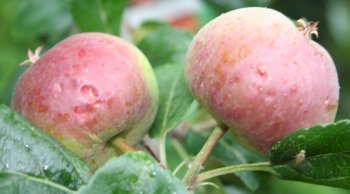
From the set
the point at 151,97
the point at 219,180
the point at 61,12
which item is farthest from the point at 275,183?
the point at 61,12

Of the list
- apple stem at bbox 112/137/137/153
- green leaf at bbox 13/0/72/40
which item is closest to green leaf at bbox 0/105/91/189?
apple stem at bbox 112/137/137/153

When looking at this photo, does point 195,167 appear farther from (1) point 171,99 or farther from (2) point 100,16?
(2) point 100,16

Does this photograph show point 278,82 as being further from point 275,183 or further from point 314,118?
point 275,183

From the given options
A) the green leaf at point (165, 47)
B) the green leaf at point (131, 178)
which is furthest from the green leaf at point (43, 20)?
the green leaf at point (131, 178)

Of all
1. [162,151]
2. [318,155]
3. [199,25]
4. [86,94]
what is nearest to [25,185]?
[86,94]

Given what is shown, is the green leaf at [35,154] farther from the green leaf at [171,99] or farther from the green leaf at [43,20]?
the green leaf at [43,20]
